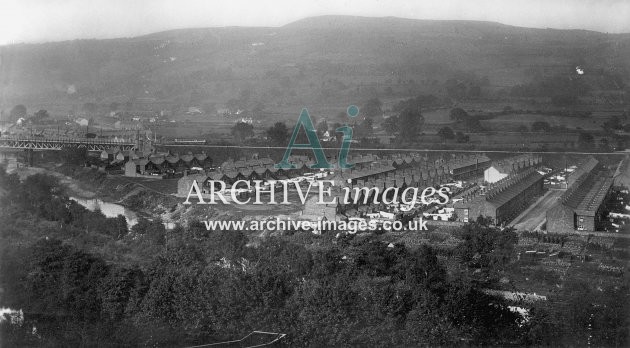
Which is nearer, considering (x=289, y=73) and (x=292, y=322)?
(x=292, y=322)

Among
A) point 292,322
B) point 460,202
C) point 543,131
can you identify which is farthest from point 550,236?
point 543,131

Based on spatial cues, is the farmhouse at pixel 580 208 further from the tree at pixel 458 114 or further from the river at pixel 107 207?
the river at pixel 107 207

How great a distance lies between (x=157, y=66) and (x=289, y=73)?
277cm

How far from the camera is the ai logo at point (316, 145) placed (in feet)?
45.2

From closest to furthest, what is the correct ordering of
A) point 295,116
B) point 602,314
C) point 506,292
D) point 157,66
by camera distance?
point 602,314 < point 506,292 < point 157,66 < point 295,116

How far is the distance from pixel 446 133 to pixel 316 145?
330cm

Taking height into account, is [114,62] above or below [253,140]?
above

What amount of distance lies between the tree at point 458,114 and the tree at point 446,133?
0.45 metres

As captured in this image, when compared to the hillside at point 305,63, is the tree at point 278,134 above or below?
below

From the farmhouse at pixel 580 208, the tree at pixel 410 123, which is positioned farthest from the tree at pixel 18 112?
the farmhouse at pixel 580 208

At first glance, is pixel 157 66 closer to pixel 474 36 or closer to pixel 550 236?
pixel 474 36

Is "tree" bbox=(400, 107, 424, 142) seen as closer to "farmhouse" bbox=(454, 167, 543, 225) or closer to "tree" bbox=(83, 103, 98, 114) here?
"farmhouse" bbox=(454, 167, 543, 225)

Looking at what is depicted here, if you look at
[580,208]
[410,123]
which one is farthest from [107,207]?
[580,208]

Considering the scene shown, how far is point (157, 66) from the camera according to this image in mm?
13242
